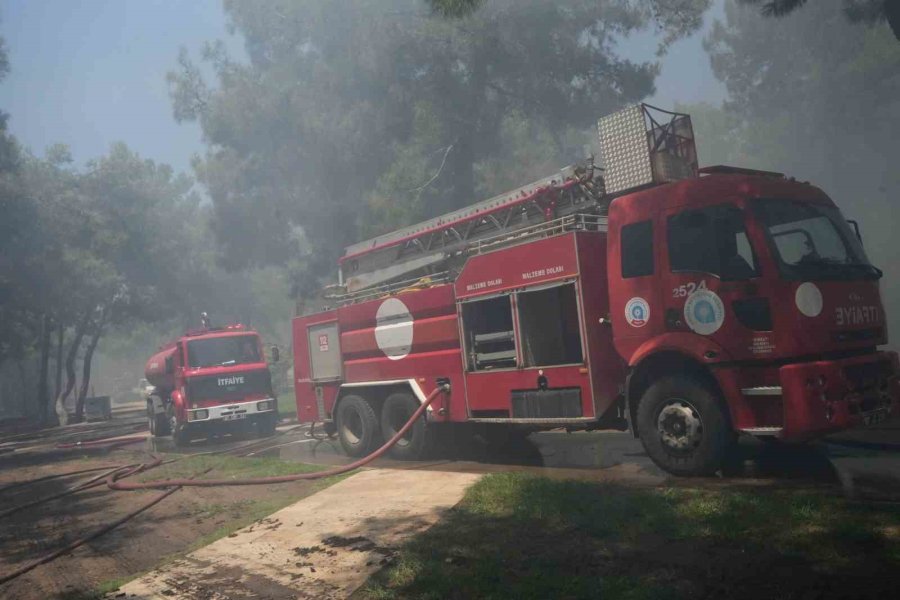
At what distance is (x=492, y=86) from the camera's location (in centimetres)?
2359

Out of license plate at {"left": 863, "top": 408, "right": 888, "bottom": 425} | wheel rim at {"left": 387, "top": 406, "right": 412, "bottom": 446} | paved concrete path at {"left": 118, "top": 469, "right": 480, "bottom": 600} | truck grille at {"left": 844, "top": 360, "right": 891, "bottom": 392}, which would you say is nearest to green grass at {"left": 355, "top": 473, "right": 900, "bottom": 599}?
paved concrete path at {"left": 118, "top": 469, "right": 480, "bottom": 600}

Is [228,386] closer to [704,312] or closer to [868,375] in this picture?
[704,312]

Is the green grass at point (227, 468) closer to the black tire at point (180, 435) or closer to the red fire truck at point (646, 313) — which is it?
the red fire truck at point (646, 313)

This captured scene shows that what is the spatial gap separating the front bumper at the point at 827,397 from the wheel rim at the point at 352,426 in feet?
24.3

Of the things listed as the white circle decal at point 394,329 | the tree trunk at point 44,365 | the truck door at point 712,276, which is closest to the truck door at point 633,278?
the truck door at point 712,276

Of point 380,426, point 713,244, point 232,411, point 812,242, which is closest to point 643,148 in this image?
point 713,244

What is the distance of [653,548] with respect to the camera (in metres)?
5.12

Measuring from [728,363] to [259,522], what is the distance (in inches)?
201

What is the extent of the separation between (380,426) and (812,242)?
7245 mm

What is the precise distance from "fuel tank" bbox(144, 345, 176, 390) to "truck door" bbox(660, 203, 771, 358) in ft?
47.3

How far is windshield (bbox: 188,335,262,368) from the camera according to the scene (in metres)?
17.4

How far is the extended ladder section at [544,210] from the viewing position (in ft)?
28.1

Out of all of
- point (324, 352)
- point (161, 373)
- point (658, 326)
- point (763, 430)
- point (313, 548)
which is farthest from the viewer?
point (161, 373)

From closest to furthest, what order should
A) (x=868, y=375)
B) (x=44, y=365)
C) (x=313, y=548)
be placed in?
(x=313, y=548), (x=868, y=375), (x=44, y=365)
